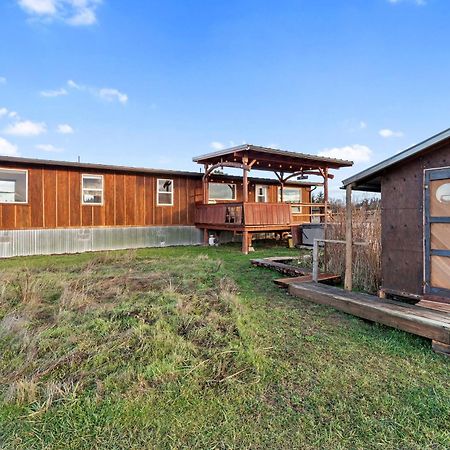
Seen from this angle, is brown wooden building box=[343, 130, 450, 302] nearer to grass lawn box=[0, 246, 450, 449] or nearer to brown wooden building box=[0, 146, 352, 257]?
grass lawn box=[0, 246, 450, 449]

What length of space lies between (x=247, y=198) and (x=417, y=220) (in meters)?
7.79

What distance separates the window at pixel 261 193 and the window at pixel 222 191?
1.29 meters

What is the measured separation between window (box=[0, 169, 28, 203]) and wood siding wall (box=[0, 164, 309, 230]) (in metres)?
0.13

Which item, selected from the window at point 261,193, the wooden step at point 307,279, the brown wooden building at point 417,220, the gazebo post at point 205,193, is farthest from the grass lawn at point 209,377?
the window at point 261,193

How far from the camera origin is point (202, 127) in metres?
18.2

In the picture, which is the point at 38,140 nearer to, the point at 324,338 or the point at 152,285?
the point at 152,285

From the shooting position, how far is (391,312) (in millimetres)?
3682

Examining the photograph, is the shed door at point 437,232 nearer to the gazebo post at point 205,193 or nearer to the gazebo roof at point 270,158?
the gazebo roof at point 270,158

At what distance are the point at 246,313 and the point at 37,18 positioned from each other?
11602 millimetres

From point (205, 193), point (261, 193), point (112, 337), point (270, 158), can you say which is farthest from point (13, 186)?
point (261, 193)

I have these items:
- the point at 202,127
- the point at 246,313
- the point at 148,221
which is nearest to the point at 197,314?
the point at 246,313

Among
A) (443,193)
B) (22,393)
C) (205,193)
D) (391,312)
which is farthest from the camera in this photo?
(205,193)

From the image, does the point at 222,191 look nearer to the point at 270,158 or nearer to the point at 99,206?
the point at 270,158

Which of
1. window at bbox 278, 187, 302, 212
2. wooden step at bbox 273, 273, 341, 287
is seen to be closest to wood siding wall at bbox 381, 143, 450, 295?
wooden step at bbox 273, 273, 341, 287
